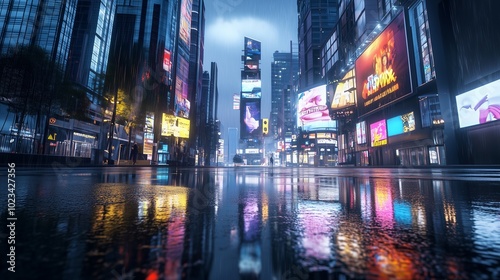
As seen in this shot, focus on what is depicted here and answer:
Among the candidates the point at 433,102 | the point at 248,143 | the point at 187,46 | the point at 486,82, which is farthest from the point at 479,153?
the point at 248,143

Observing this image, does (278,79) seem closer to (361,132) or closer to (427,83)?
(361,132)

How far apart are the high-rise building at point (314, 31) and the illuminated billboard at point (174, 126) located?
38607 millimetres

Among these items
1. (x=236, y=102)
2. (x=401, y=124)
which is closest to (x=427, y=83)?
(x=401, y=124)

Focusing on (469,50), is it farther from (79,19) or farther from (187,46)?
(187,46)

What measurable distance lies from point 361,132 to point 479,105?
18.3 m

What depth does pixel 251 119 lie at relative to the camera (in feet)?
284

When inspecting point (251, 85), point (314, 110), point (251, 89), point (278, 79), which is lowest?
point (314, 110)

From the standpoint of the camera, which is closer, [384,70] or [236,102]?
Answer: [384,70]

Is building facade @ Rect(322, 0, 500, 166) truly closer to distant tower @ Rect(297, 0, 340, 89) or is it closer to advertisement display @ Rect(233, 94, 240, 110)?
distant tower @ Rect(297, 0, 340, 89)

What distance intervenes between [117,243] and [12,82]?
2620 centimetres

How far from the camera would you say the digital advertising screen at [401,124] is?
21.9 m

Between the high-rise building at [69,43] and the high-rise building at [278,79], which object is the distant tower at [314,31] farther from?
the high-rise building at [278,79]

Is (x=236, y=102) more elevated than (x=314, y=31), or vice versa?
(x=236, y=102)

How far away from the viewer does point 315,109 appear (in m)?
51.4
